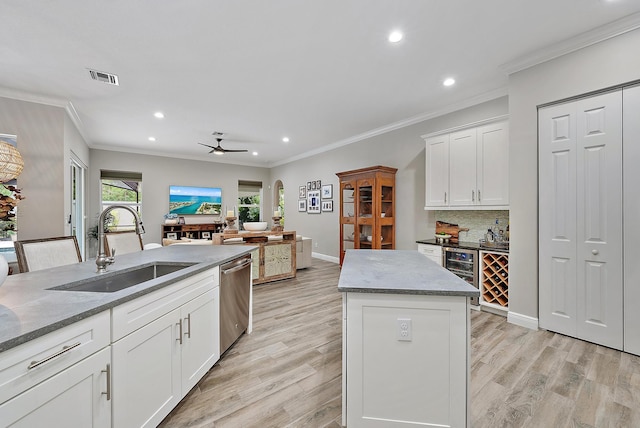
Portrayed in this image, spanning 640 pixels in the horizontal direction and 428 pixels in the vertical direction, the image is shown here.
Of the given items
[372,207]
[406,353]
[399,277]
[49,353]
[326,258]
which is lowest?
[326,258]

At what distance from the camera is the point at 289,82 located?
3359mm

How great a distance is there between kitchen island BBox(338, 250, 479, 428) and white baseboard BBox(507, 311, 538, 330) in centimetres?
203

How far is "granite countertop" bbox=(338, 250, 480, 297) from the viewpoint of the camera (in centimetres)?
137

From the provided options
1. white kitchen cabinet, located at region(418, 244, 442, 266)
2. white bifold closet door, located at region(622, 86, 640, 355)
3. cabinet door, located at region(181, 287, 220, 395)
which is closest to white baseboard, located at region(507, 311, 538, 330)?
white bifold closet door, located at region(622, 86, 640, 355)

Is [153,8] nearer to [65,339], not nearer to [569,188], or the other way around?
[65,339]

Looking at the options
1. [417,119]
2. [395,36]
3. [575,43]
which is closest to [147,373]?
[395,36]

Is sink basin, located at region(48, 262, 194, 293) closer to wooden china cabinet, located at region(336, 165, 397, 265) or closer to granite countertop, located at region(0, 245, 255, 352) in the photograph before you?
granite countertop, located at region(0, 245, 255, 352)

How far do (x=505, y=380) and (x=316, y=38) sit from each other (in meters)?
3.19

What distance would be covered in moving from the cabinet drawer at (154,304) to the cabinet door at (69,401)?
0.11 metres

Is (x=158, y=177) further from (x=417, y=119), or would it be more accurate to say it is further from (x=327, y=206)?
(x=417, y=119)

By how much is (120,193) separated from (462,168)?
7.64m

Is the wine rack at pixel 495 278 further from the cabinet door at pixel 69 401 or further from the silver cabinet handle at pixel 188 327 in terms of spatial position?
the cabinet door at pixel 69 401

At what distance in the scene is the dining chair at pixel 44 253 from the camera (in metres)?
2.19

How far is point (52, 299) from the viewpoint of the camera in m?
1.19
